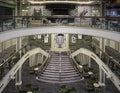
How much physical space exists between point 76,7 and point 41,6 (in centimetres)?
452

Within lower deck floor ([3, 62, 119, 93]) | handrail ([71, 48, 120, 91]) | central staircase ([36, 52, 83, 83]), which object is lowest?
lower deck floor ([3, 62, 119, 93])

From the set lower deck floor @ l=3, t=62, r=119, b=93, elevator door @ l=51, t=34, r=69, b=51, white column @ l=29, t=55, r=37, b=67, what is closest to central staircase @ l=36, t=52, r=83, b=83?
lower deck floor @ l=3, t=62, r=119, b=93

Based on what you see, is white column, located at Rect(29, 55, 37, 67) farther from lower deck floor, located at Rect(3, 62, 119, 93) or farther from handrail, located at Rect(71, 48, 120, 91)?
handrail, located at Rect(71, 48, 120, 91)

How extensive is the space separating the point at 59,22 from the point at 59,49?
38.5ft

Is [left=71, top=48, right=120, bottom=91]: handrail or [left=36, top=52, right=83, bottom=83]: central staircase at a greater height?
[left=71, top=48, right=120, bottom=91]: handrail

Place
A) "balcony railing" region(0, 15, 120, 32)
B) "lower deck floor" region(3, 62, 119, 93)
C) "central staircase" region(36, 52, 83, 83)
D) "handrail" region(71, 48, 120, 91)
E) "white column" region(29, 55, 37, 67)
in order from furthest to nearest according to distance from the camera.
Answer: "white column" region(29, 55, 37, 67), "central staircase" region(36, 52, 83, 83), "lower deck floor" region(3, 62, 119, 93), "handrail" region(71, 48, 120, 91), "balcony railing" region(0, 15, 120, 32)

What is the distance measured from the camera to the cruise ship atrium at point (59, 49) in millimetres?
16125

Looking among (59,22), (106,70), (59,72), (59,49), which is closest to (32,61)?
(59,49)

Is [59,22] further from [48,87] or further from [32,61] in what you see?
[32,61]

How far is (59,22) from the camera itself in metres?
19.8

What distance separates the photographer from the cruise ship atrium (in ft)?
52.9

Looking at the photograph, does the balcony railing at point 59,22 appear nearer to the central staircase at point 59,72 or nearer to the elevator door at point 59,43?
the central staircase at point 59,72

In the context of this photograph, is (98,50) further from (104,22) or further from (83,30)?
(104,22)

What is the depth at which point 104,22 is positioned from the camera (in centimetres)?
1681
